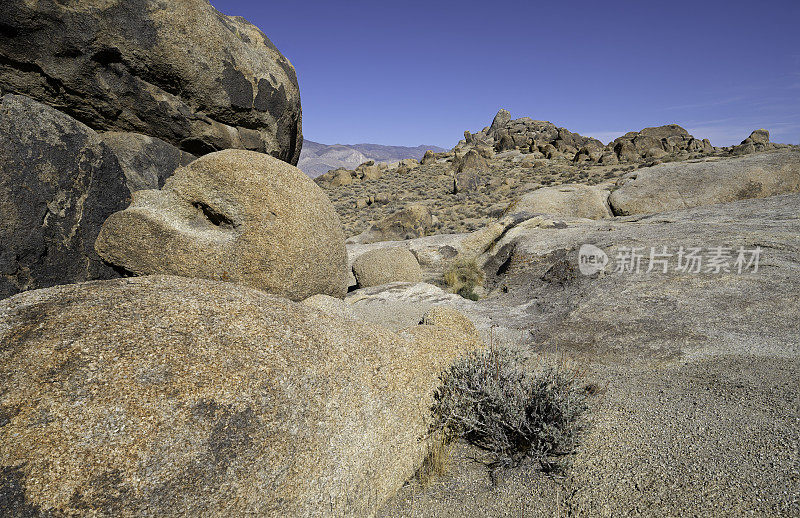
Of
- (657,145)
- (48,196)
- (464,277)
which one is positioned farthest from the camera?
(657,145)

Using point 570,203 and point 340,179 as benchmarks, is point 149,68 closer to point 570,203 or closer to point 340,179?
point 570,203

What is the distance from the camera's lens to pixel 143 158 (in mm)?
4625

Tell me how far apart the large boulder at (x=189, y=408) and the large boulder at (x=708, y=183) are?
1016cm

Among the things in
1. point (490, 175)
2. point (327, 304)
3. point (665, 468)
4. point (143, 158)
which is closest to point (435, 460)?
point (665, 468)

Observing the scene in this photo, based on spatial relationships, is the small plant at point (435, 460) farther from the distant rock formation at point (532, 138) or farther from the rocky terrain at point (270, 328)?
the distant rock formation at point (532, 138)

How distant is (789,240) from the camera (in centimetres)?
587

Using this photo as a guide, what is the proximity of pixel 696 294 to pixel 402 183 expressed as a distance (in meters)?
29.0

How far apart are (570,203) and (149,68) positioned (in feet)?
33.6

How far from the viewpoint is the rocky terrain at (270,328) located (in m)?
1.83

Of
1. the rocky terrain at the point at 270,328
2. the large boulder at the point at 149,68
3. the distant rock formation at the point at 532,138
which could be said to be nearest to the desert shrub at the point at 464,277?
the rocky terrain at the point at 270,328

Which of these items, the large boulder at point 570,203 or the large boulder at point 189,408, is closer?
the large boulder at point 189,408

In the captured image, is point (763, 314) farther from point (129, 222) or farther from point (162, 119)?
point (162, 119)

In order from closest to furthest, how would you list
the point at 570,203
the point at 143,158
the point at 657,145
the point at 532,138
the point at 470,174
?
the point at 143,158 < the point at 570,203 < the point at 470,174 < the point at 657,145 < the point at 532,138

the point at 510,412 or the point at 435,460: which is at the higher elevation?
the point at 510,412
